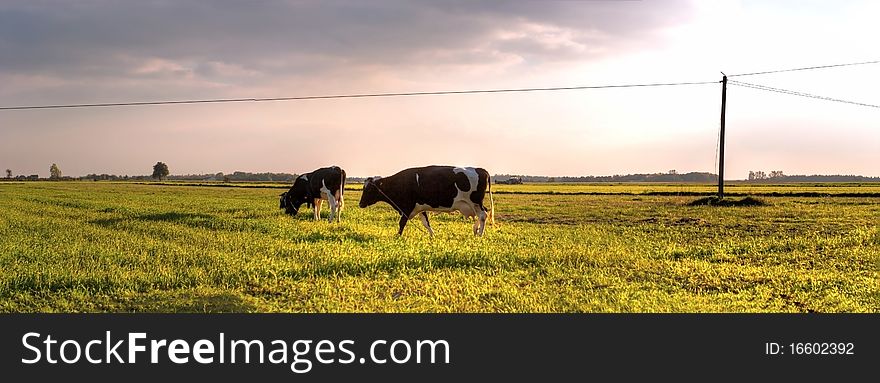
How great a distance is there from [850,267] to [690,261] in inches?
115

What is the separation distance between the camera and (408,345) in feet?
18.2

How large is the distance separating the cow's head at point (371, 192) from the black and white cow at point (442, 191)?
0.68 meters

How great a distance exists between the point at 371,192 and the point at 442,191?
236cm

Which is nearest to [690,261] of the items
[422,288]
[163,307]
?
[422,288]

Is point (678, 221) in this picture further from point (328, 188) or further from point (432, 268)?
point (432, 268)

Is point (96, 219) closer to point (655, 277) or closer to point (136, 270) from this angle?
point (136, 270)

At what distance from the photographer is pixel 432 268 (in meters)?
10.5

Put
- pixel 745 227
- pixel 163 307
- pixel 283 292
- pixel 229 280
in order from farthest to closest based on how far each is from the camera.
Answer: pixel 745 227, pixel 229 280, pixel 283 292, pixel 163 307

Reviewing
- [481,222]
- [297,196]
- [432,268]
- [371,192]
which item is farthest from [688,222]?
[297,196]

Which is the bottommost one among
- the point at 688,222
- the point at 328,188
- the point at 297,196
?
the point at 688,222

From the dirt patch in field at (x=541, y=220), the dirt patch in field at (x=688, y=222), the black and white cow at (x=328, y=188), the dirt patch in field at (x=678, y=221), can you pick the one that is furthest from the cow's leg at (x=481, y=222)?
the dirt patch in field at (x=688, y=222)

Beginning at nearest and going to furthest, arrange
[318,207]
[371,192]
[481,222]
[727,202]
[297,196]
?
[481,222] → [371,192] → [318,207] → [297,196] → [727,202]

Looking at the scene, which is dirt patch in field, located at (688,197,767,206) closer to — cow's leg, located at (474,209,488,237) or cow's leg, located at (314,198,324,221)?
cow's leg, located at (314,198,324,221)

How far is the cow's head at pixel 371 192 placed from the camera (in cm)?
1510
